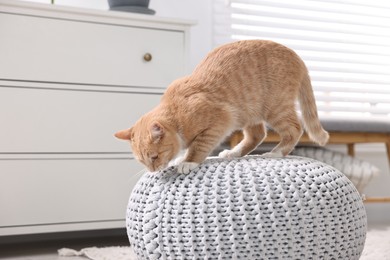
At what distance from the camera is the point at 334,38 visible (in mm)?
2973

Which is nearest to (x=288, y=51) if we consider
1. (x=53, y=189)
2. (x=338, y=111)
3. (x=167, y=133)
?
(x=167, y=133)

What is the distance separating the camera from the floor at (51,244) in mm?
1756

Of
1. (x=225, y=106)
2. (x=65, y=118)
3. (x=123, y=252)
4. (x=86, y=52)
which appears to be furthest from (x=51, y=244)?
(x=225, y=106)

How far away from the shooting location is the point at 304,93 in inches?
53.4

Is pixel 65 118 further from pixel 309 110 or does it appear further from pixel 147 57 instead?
pixel 309 110

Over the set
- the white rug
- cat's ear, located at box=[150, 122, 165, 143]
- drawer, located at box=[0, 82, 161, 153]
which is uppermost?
cat's ear, located at box=[150, 122, 165, 143]

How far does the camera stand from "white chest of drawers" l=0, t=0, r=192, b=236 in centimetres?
175

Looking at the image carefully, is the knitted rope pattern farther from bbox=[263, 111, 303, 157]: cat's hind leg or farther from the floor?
bbox=[263, 111, 303, 157]: cat's hind leg

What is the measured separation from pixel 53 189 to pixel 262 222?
3.34 feet

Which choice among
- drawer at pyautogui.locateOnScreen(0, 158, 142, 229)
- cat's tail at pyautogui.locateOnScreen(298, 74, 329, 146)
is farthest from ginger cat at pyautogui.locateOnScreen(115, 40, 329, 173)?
drawer at pyautogui.locateOnScreen(0, 158, 142, 229)

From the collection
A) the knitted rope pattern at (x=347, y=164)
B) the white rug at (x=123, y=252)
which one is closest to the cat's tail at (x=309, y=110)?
the white rug at (x=123, y=252)

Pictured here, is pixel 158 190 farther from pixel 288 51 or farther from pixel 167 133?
pixel 288 51

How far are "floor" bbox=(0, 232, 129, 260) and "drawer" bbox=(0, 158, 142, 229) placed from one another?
0.11m

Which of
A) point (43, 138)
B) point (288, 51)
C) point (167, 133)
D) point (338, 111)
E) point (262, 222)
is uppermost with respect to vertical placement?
point (288, 51)
